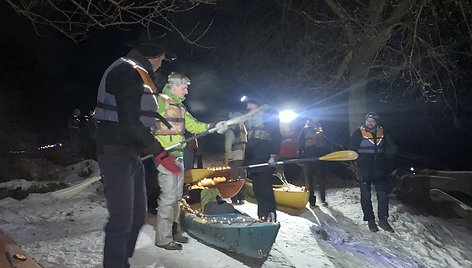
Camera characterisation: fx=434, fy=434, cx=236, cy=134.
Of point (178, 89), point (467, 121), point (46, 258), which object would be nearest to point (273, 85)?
point (467, 121)

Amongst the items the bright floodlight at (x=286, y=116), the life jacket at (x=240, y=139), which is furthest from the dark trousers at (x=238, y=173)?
the bright floodlight at (x=286, y=116)

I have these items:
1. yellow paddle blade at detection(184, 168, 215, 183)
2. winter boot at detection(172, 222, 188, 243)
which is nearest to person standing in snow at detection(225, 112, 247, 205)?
yellow paddle blade at detection(184, 168, 215, 183)

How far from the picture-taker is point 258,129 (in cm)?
683

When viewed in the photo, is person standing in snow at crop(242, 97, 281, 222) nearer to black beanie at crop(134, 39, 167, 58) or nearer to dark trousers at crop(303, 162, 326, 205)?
dark trousers at crop(303, 162, 326, 205)

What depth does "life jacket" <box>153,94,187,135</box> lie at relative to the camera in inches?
193

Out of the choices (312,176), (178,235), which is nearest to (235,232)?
(178,235)

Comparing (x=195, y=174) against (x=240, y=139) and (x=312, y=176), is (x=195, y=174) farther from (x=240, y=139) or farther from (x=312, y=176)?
(x=312, y=176)

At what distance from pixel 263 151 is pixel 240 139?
173 cm

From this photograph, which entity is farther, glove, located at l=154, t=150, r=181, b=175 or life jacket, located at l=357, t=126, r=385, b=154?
life jacket, located at l=357, t=126, r=385, b=154

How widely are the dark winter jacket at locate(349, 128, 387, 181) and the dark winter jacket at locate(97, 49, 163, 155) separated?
5.46 meters

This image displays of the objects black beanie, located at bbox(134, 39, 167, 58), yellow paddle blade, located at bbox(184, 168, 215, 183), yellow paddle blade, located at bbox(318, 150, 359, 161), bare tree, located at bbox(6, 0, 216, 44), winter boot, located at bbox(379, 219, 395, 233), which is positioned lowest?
winter boot, located at bbox(379, 219, 395, 233)

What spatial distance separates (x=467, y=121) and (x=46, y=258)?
781 inches

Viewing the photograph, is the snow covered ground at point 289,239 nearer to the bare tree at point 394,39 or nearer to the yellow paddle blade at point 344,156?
the yellow paddle blade at point 344,156

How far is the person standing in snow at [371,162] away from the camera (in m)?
7.89
